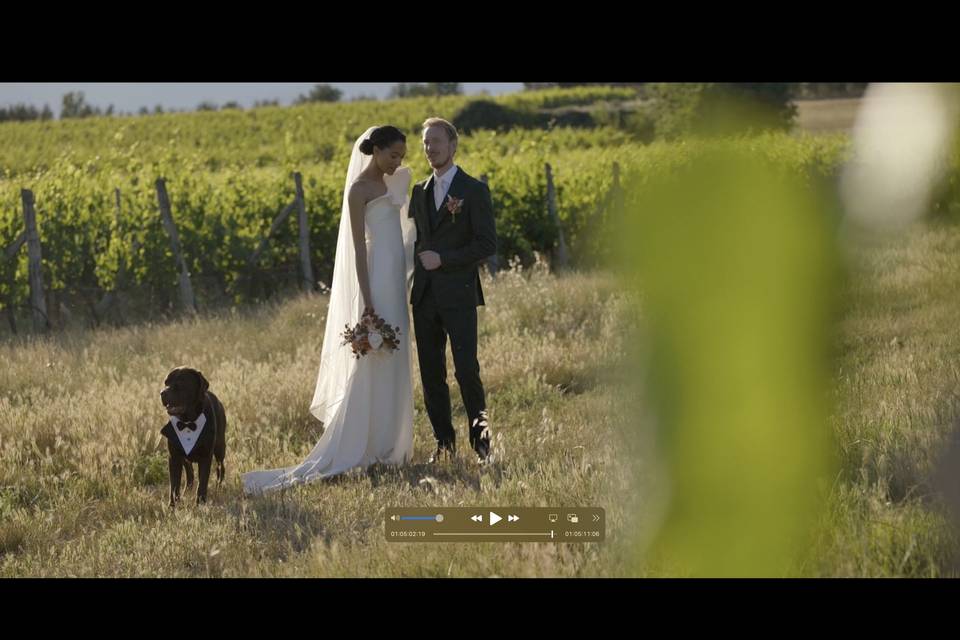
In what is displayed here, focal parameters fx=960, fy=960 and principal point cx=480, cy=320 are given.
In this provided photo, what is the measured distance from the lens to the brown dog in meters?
4.11

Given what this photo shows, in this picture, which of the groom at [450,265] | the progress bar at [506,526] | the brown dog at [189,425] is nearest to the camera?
the progress bar at [506,526]

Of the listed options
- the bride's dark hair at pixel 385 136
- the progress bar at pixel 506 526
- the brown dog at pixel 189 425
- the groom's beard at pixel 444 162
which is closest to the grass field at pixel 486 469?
the progress bar at pixel 506 526

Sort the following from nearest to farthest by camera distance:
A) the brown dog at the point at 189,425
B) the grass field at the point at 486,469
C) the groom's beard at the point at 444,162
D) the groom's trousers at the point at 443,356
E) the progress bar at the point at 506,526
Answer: the grass field at the point at 486,469
the progress bar at the point at 506,526
the brown dog at the point at 189,425
the groom's beard at the point at 444,162
the groom's trousers at the point at 443,356

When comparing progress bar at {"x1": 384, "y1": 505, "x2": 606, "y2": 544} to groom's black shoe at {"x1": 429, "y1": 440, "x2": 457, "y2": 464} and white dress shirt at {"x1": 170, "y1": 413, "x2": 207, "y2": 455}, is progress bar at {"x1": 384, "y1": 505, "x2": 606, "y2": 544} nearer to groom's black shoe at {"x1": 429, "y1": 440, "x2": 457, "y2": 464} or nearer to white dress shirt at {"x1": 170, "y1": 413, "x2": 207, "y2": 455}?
white dress shirt at {"x1": 170, "y1": 413, "x2": 207, "y2": 455}

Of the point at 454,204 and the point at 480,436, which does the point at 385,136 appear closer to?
the point at 454,204

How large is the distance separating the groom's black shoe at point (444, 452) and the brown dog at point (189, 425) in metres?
1.11

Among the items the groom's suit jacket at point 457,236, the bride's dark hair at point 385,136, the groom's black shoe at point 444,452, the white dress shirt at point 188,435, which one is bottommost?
the groom's black shoe at point 444,452

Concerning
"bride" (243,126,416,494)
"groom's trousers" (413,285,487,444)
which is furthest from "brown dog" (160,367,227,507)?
"groom's trousers" (413,285,487,444)

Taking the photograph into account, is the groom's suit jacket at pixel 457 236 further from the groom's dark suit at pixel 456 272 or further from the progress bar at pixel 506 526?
the progress bar at pixel 506 526

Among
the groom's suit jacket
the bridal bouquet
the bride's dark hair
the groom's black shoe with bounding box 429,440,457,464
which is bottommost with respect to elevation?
the groom's black shoe with bounding box 429,440,457,464

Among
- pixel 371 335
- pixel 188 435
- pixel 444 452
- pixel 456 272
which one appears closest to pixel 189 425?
pixel 188 435

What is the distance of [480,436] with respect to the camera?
490 cm

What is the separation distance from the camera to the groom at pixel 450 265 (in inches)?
183

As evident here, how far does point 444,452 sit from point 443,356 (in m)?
0.49
